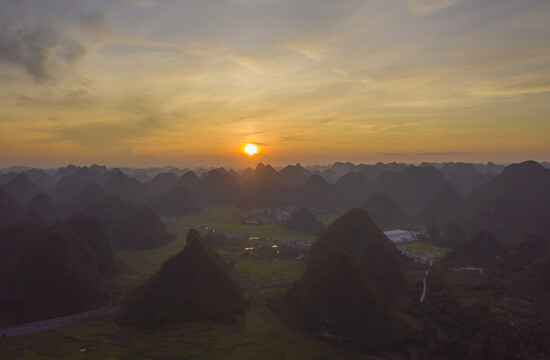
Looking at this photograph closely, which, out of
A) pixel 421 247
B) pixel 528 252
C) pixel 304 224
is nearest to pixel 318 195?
pixel 304 224

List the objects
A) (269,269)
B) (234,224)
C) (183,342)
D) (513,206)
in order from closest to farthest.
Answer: (183,342) < (269,269) < (513,206) < (234,224)

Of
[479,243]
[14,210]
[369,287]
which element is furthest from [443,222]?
[14,210]

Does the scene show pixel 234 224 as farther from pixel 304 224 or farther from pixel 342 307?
pixel 342 307

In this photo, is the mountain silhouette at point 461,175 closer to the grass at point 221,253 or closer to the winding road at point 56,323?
the grass at point 221,253

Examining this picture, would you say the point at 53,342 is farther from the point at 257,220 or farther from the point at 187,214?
the point at 187,214

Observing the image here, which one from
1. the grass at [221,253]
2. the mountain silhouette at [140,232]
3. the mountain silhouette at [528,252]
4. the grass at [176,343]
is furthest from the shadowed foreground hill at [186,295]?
the mountain silhouette at [528,252]
